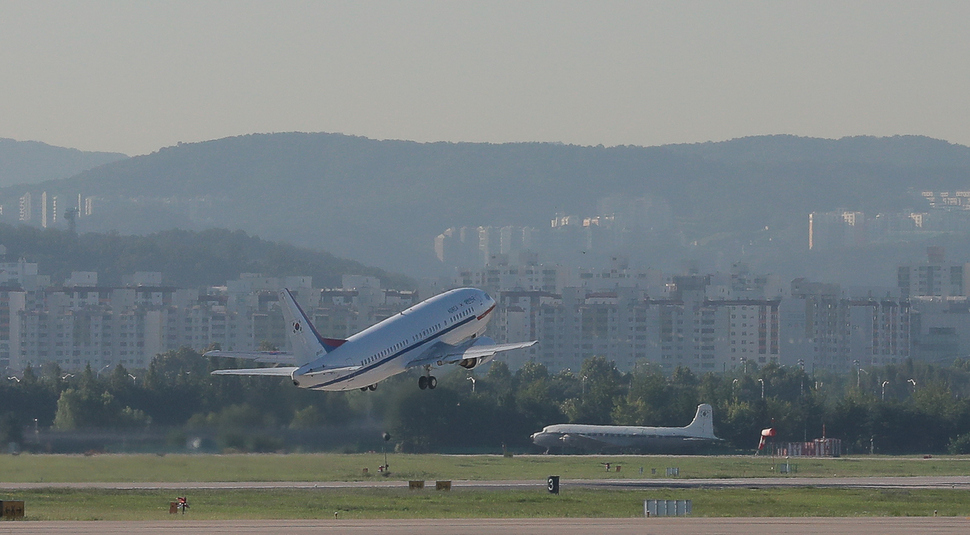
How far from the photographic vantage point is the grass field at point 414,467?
8758 centimetres

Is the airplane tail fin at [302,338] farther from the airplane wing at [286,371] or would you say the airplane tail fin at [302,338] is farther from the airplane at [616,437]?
the airplane at [616,437]

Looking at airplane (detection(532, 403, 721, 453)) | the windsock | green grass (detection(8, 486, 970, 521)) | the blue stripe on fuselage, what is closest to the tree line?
the windsock

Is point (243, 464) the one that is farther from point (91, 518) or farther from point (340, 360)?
point (91, 518)

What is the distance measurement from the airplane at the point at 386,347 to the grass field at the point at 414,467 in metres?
6.04

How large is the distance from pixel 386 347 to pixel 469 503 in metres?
10.3

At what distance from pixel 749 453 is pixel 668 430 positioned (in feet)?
28.3

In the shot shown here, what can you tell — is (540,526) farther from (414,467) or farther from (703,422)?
(703,422)

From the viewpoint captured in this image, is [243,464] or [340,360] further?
[243,464]

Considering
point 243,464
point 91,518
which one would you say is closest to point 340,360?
point 243,464

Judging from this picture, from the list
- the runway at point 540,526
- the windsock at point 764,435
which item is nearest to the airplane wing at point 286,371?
the runway at point 540,526

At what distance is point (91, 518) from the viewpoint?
229 feet

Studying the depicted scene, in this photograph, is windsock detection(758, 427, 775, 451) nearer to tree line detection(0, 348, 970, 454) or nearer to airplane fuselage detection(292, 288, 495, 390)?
tree line detection(0, 348, 970, 454)

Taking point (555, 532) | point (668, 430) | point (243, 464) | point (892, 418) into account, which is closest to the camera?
point (555, 532)

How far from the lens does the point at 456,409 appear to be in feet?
427
